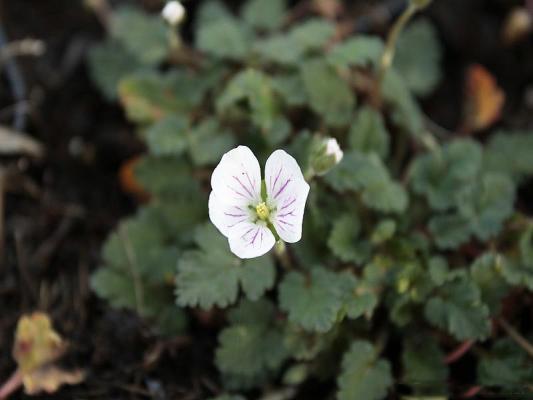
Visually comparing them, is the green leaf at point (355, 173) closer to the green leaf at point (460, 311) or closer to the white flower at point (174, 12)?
the green leaf at point (460, 311)

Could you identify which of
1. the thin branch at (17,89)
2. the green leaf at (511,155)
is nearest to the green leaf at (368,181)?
the green leaf at (511,155)

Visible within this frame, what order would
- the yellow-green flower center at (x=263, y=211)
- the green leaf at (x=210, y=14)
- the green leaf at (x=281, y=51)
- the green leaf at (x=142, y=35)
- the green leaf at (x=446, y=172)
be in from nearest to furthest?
the yellow-green flower center at (x=263, y=211) → the green leaf at (x=446, y=172) → the green leaf at (x=281, y=51) → the green leaf at (x=142, y=35) → the green leaf at (x=210, y=14)

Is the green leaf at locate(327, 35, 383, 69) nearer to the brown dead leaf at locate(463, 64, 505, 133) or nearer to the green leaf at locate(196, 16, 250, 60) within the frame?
the green leaf at locate(196, 16, 250, 60)

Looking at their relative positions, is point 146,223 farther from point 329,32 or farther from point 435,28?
point 435,28

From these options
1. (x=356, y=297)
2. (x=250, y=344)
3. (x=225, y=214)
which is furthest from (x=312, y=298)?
(x=225, y=214)

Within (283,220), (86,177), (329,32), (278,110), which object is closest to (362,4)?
(329,32)

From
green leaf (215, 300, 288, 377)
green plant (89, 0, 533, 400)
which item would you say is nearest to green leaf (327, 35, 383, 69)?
green plant (89, 0, 533, 400)
